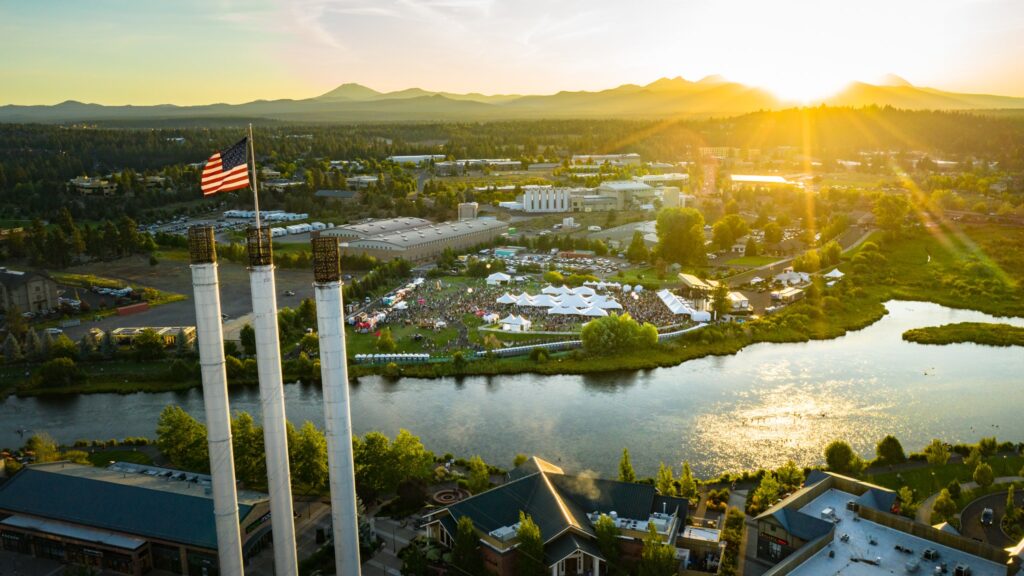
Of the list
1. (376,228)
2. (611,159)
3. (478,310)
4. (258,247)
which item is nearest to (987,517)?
(258,247)

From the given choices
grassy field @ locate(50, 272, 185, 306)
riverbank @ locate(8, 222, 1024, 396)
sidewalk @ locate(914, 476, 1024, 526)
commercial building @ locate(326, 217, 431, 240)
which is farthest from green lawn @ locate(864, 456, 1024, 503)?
commercial building @ locate(326, 217, 431, 240)

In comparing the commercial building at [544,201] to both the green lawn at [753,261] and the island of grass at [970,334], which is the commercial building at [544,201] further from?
the island of grass at [970,334]

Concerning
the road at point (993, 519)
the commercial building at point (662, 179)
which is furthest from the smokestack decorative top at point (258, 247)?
the commercial building at point (662, 179)

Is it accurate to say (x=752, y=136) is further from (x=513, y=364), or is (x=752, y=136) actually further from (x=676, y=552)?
(x=676, y=552)

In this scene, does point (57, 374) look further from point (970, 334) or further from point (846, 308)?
point (970, 334)

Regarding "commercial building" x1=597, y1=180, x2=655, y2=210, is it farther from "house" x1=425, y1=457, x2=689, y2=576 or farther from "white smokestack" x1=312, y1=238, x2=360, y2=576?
"white smokestack" x1=312, y1=238, x2=360, y2=576
